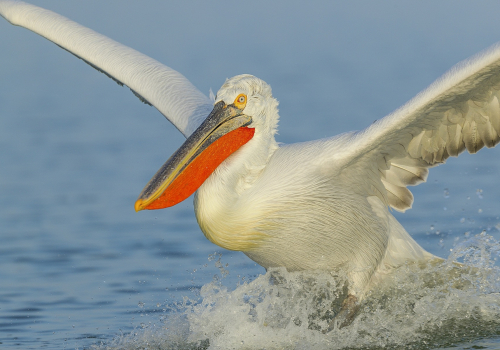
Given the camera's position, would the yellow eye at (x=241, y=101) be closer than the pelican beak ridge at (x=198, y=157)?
No

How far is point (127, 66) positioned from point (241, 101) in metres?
2.51

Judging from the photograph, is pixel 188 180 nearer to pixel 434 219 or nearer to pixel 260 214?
pixel 260 214

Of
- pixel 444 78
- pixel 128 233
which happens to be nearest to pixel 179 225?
pixel 128 233

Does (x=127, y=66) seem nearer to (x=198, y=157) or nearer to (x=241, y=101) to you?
(x=241, y=101)

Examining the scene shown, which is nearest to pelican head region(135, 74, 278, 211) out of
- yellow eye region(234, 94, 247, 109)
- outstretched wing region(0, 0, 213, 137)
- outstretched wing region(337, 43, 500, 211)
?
yellow eye region(234, 94, 247, 109)

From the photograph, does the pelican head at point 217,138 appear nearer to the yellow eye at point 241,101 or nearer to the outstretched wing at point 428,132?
the yellow eye at point 241,101

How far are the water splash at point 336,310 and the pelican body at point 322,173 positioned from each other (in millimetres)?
156

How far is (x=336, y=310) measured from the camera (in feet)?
18.3

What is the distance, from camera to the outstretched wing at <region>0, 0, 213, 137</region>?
666 centimetres

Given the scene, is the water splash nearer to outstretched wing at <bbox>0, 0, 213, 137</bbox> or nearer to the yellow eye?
the yellow eye

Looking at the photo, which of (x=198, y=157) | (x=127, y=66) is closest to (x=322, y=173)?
(x=198, y=157)

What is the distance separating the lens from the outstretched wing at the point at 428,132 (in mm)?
4594

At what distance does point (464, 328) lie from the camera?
538 centimetres

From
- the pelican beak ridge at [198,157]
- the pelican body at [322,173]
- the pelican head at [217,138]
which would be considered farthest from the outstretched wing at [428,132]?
the pelican beak ridge at [198,157]
